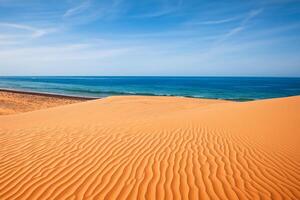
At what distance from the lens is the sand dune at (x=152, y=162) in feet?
12.9

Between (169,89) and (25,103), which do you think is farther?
(169,89)

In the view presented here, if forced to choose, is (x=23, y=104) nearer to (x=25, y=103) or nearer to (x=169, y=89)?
(x=25, y=103)

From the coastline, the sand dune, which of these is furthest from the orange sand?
the sand dune

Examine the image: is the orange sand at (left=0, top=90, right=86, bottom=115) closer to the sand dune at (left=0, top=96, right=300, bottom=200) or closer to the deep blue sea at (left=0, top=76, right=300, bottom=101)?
the deep blue sea at (left=0, top=76, right=300, bottom=101)

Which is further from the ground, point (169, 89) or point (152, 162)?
point (152, 162)

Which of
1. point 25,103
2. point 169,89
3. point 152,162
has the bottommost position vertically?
point 169,89

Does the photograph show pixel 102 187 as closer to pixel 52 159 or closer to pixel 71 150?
pixel 52 159

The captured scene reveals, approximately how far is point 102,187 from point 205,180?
1.91m

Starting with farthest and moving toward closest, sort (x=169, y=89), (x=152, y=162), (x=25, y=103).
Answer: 1. (x=169, y=89)
2. (x=25, y=103)
3. (x=152, y=162)

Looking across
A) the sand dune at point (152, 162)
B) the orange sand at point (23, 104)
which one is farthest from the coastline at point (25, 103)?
the sand dune at point (152, 162)

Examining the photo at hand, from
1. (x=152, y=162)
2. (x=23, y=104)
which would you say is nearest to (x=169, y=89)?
(x=23, y=104)

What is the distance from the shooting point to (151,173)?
4617mm

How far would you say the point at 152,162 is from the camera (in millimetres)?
5168

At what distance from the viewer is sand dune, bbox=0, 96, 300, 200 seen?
394cm
